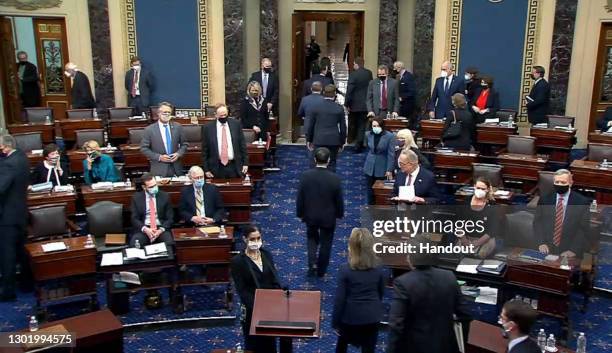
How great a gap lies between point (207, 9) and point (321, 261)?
273 inches

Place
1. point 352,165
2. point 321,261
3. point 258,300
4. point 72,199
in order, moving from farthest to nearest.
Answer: point 352,165 < point 72,199 < point 321,261 < point 258,300

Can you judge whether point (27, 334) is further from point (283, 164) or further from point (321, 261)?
point (283, 164)

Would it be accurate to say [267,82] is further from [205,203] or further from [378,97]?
[205,203]

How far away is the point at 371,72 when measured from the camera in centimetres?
1280

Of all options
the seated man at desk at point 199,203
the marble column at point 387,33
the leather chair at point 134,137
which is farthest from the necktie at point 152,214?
the marble column at point 387,33

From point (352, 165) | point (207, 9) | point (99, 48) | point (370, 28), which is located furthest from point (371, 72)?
point (99, 48)

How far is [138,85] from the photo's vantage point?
1247 centimetres

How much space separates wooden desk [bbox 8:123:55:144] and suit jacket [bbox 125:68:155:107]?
78.7 inches

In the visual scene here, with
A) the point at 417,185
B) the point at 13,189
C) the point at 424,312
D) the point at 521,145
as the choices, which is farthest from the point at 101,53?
the point at 424,312

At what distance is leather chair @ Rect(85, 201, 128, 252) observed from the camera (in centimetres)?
723

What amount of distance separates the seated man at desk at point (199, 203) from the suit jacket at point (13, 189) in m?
1.59

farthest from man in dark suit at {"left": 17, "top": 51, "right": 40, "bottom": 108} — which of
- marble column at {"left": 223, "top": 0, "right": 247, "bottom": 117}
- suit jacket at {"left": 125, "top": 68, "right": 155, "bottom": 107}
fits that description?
marble column at {"left": 223, "top": 0, "right": 247, "bottom": 117}

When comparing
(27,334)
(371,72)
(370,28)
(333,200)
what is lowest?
(27,334)

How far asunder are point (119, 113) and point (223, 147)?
12.7 ft
